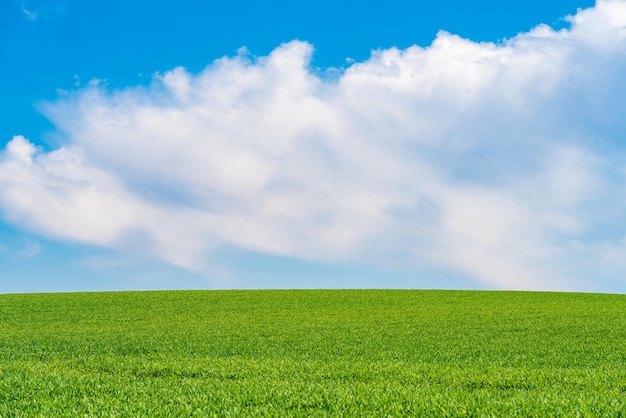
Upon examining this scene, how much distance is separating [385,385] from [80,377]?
643 cm

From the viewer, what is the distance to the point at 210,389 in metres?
10.7

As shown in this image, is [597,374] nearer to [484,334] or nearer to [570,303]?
[484,334]

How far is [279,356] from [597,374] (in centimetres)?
860

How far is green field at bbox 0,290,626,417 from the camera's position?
9.36 m

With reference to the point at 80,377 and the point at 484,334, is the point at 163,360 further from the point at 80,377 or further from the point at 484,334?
the point at 484,334

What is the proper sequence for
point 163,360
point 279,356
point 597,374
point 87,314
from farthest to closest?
point 87,314 < point 279,356 < point 163,360 < point 597,374

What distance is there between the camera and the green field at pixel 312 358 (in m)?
9.36

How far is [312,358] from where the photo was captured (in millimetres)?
16875

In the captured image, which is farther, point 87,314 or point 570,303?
point 570,303

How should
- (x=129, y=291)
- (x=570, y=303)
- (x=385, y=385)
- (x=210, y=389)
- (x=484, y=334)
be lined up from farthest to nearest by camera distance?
1. (x=129, y=291)
2. (x=570, y=303)
3. (x=484, y=334)
4. (x=385, y=385)
5. (x=210, y=389)

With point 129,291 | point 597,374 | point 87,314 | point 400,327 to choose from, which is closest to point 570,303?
point 400,327

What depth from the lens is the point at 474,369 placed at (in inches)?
551

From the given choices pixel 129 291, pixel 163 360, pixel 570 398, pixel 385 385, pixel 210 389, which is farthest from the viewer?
pixel 129 291

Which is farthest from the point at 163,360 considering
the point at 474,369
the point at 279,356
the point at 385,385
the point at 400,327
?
the point at 400,327
